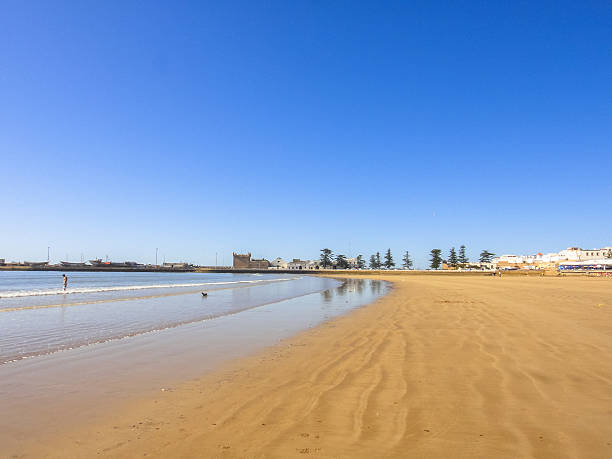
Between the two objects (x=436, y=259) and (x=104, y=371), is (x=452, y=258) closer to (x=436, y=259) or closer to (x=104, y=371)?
(x=436, y=259)

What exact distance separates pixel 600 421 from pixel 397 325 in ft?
27.0

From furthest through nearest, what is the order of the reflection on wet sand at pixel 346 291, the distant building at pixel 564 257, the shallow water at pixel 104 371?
the distant building at pixel 564 257
the reflection on wet sand at pixel 346 291
the shallow water at pixel 104 371

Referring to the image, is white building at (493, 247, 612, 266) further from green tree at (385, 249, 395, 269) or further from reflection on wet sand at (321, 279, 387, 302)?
reflection on wet sand at (321, 279, 387, 302)

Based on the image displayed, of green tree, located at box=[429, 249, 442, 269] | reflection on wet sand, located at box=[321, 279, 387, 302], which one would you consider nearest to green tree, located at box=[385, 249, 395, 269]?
green tree, located at box=[429, 249, 442, 269]

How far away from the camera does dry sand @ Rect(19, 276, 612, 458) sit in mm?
3756

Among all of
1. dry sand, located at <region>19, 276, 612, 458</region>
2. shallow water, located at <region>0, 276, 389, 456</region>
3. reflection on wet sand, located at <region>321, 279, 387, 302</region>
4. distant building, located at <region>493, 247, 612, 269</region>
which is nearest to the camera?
dry sand, located at <region>19, 276, 612, 458</region>

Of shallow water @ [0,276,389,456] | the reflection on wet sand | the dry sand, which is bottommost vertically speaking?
the reflection on wet sand

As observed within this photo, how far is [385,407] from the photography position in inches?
190

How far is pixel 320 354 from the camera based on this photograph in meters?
8.48

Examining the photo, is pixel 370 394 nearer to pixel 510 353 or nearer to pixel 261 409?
pixel 261 409

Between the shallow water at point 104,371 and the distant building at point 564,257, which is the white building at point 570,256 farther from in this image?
the shallow water at point 104,371

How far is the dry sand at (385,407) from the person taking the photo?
3.76 metres

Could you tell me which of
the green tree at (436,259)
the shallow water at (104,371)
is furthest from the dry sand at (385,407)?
the green tree at (436,259)

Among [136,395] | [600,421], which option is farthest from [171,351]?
[600,421]
